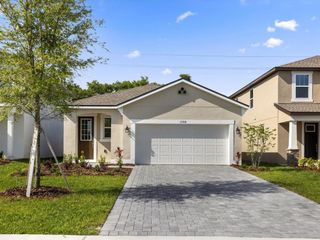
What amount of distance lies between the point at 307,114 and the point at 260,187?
883cm

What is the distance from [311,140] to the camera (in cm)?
2305

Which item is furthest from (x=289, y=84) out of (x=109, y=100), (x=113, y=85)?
(x=113, y=85)

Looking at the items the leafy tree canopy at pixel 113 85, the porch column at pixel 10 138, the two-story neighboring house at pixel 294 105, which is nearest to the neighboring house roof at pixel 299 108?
the two-story neighboring house at pixel 294 105

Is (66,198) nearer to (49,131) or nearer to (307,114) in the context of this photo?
(307,114)

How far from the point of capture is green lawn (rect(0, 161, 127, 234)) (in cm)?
755

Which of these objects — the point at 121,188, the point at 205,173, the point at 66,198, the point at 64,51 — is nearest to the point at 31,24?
the point at 64,51

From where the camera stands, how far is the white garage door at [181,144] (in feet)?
70.5

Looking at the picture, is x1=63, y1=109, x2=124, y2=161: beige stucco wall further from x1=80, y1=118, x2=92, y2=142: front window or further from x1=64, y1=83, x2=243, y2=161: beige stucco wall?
x1=64, y1=83, x2=243, y2=161: beige stucco wall

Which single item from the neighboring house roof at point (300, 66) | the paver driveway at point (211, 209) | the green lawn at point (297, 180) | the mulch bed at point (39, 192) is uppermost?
the neighboring house roof at point (300, 66)

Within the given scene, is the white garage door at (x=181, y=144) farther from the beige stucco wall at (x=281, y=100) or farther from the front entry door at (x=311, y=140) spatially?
the front entry door at (x=311, y=140)

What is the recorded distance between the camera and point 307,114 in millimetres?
20797

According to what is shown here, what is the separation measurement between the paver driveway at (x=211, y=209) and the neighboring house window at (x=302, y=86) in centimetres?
903

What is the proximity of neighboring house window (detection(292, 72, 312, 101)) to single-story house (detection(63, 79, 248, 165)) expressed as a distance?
3.45m

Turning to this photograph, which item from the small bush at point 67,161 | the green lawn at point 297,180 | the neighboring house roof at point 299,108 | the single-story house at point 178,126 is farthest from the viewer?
the single-story house at point 178,126
